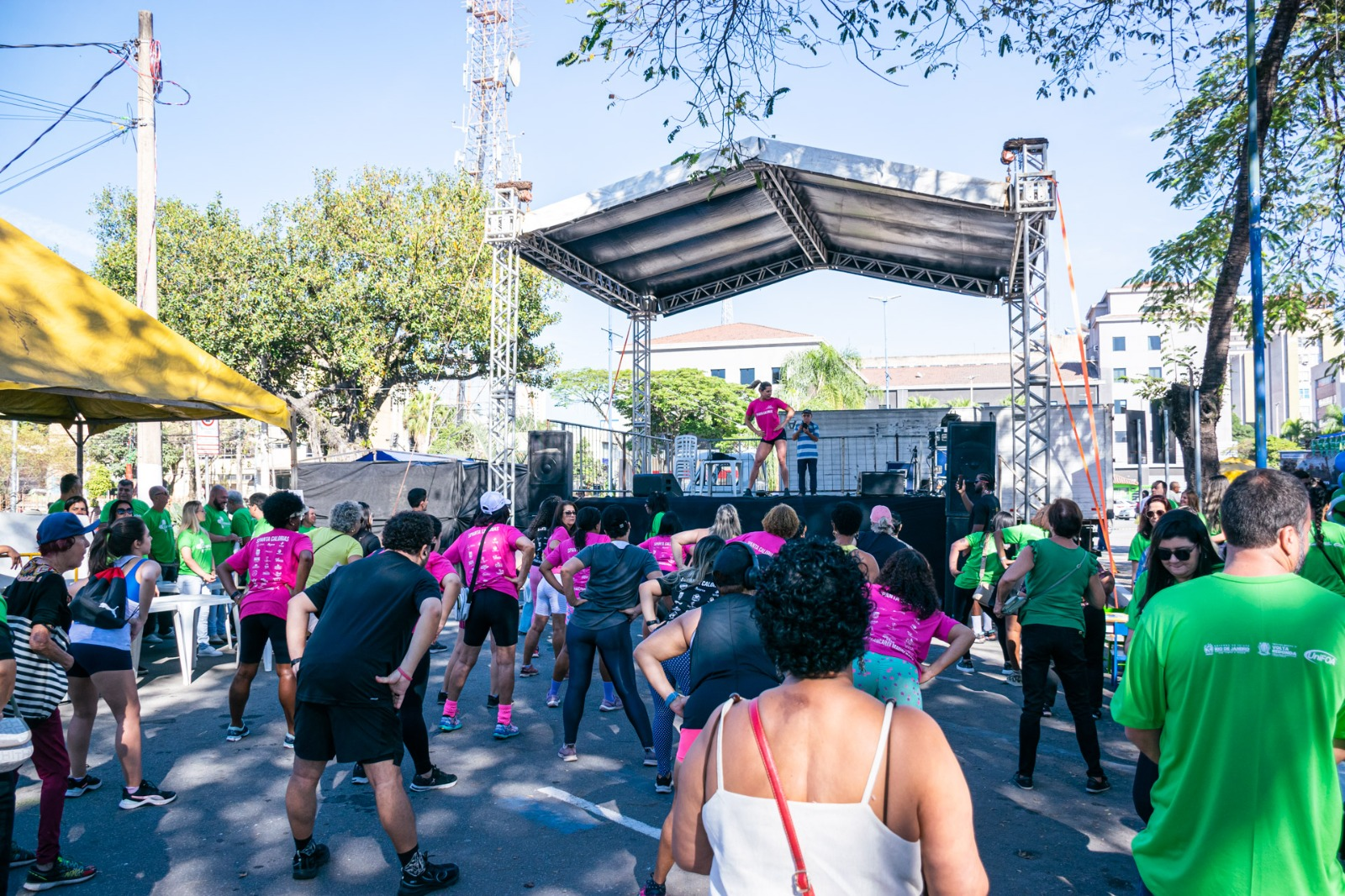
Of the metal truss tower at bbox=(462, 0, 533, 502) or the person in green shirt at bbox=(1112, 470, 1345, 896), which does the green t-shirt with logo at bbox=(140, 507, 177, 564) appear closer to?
the metal truss tower at bbox=(462, 0, 533, 502)

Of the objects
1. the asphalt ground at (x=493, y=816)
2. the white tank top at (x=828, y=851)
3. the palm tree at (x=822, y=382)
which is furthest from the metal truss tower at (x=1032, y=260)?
the palm tree at (x=822, y=382)

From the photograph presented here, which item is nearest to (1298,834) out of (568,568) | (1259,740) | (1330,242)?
(1259,740)

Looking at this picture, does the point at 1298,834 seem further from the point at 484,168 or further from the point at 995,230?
the point at 484,168

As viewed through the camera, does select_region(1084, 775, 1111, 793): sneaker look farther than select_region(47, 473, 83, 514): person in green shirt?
No

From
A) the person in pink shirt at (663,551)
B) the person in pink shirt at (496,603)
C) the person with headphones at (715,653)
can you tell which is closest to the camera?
the person with headphones at (715,653)

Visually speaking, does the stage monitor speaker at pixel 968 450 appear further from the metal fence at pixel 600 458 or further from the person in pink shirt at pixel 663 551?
the metal fence at pixel 600 458

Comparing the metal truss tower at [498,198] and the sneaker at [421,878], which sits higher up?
the metal truss tower at [498,198]

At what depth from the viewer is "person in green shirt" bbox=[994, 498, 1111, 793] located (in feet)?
17.7

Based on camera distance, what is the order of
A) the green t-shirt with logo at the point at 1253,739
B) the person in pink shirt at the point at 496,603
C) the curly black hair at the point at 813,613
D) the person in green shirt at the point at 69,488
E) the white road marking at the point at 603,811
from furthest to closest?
the person in green shirt at the point at 69,488 < the person in pink shirt at the point at 496,603 < the white road marking at the point at 603,811 < the green t-shirt with logo at the point at 1253,739 < the curly black hair at the point at 813,613

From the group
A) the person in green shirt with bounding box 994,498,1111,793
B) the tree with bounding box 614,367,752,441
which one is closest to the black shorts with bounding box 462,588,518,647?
the person in green shirt with bounding box 994,498,1111,793

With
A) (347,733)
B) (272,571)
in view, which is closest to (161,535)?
(272,571)

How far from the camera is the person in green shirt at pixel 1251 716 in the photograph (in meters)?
2.21

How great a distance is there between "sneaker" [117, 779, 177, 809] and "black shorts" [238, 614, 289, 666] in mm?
1142

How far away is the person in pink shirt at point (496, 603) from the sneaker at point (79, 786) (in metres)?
2.20
